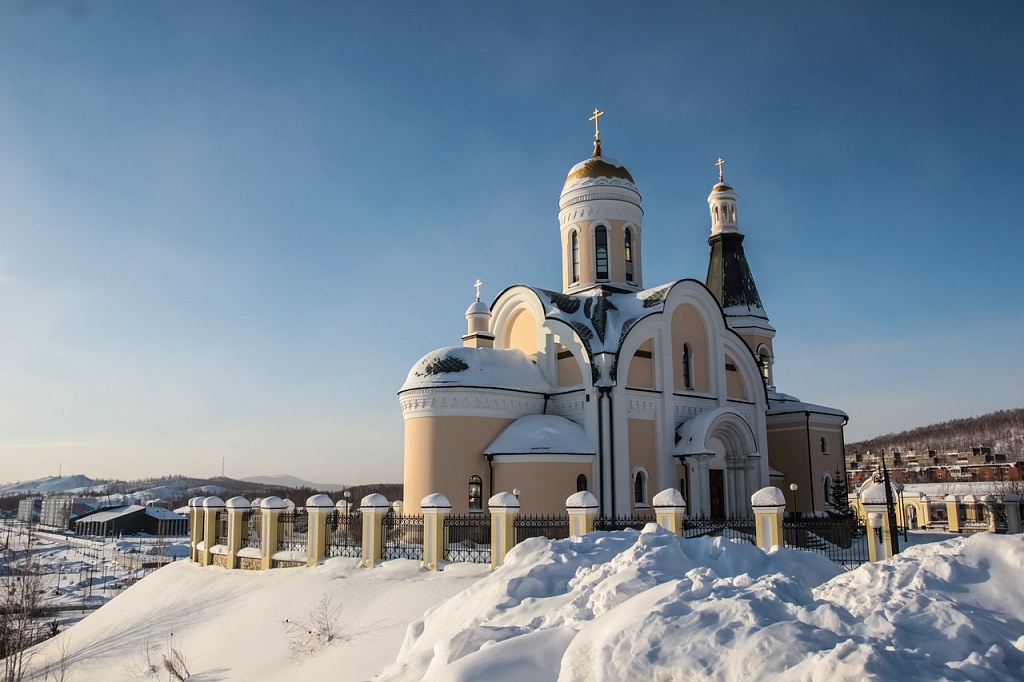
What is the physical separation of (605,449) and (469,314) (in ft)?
20.4

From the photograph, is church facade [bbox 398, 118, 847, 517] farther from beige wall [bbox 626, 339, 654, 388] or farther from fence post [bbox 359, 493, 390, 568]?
fence post [bbox 359, 493, 390, 568]

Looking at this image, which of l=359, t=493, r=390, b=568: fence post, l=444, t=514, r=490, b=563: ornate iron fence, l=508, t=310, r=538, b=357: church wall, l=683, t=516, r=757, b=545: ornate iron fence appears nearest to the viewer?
l=444, t=514, r=490, b=563: ornate iron fence

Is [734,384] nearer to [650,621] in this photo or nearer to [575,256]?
[575,256]

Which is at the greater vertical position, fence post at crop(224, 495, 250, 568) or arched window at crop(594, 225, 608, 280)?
arched window at crop(594, 225, 608, 280)

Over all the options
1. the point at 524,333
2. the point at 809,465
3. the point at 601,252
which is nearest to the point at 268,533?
the point at 524,333

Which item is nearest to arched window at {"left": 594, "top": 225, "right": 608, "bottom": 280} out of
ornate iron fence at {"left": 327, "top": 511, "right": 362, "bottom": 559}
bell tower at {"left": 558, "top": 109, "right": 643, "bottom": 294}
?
bell tower at {"left": 558, "top": 109, "right": 643, "bottom": 294}

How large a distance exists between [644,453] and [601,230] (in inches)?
298

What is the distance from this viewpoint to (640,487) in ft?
63.9

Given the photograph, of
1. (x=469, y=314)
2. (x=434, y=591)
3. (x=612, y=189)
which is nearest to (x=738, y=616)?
(x=434, y=591)

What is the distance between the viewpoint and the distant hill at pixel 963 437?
94.6m

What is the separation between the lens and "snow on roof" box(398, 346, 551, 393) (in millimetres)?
19141

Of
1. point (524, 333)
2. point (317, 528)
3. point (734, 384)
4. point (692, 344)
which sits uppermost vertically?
point (524, 333)

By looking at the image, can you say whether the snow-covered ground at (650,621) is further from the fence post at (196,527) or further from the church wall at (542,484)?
the church wall at (542,484)

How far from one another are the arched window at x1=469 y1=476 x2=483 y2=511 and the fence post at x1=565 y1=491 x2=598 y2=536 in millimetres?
6404
